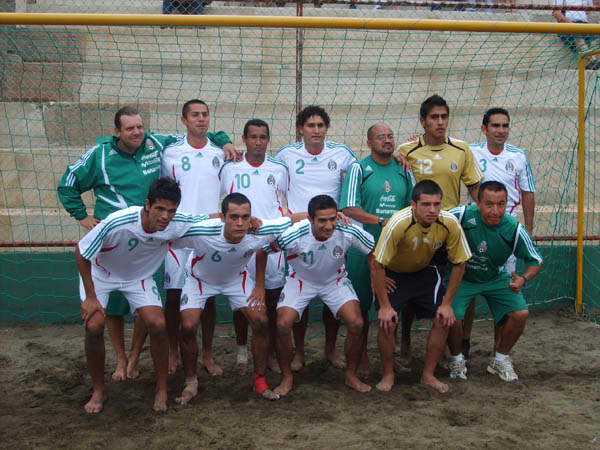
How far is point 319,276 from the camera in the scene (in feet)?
15.6

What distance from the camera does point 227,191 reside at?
5.10 m

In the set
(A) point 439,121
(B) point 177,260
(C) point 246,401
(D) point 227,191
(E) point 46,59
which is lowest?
(C) point 246,401

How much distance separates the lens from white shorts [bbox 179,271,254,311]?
4625mm

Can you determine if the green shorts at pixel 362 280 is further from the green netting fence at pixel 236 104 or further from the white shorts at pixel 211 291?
the green netting fence at pixel 236 104

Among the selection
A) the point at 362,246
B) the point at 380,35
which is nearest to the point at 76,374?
the point at 362,246

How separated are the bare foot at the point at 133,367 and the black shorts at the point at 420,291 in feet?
7.05

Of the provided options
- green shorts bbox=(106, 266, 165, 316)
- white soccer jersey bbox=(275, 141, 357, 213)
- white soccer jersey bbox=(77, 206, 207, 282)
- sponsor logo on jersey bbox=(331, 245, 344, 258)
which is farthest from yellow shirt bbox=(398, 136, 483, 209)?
green shorts bbox=(106, 266, 165, 316)

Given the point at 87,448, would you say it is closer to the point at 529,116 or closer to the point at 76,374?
the point at 76,374

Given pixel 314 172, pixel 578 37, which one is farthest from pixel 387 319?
pixel 578 37

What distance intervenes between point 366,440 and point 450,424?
610 mm

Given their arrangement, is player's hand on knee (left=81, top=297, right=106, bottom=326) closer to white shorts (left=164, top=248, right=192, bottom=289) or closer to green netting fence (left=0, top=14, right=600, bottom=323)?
white shorts (left=164, top=248, right=192, bottom=289)

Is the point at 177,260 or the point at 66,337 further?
the point at 66,337

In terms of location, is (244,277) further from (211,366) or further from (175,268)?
(211,366)

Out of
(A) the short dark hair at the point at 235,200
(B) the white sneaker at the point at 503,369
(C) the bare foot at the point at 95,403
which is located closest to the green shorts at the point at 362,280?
(B) the white sneaker at the point at 503,369
